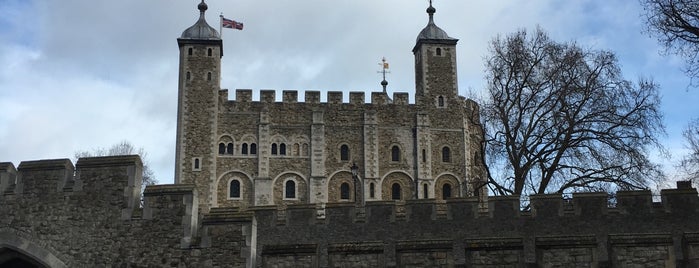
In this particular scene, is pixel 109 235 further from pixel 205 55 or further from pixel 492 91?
pixel 205 55

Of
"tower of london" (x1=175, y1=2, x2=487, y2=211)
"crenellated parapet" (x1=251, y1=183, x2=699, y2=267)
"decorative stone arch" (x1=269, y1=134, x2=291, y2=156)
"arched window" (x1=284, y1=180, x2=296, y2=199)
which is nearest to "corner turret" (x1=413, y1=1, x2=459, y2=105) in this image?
"tower of london" (x1=175, y1=2, x2=487, y2=211)

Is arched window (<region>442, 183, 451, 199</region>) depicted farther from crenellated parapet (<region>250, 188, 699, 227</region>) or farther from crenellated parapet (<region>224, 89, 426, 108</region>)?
crenellated parapet (<region>250, 188, 699, 227</region>)

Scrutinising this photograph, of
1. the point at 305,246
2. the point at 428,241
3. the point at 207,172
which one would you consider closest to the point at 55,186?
the point at 305,246

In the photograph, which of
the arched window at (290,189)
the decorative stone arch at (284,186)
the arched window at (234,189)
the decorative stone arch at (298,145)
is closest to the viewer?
the arched window at (234,189)

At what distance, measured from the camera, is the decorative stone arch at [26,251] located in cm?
1110

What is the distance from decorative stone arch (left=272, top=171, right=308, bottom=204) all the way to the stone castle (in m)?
0.08

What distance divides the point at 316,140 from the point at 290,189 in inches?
128

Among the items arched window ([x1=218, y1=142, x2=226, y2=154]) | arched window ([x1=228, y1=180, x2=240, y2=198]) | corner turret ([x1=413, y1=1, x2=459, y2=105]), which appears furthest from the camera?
corner turret ([x1=413, y1=1, x2=459, y2=105])

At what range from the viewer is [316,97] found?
1940 inches

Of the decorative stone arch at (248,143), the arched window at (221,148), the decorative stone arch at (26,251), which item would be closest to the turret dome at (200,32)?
the decorative stone arch at (248,143)

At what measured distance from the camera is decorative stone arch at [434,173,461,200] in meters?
48.8

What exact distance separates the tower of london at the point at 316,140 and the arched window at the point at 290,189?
0.19 ft

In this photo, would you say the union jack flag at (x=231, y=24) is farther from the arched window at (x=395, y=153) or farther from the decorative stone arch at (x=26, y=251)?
the decorative stone arch at (x=26, y=251)

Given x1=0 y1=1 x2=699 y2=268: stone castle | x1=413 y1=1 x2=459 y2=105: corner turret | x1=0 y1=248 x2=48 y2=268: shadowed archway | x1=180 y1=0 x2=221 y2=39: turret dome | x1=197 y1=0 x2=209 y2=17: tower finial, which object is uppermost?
x1=197 y1=0 x2=209 y2=17: tower finial
